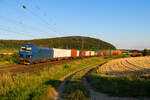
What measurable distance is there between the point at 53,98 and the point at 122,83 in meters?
A: 6.15

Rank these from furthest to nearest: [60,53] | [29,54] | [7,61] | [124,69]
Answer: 1. [60,53]
2. [7,61]
3. [124,69]
4. [29,54]

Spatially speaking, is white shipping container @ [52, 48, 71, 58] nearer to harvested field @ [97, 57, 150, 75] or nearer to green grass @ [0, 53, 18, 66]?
green grass @ [0, 53, 18, 66]

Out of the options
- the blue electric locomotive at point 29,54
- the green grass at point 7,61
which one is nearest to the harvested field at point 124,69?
the blue electric locomotive at point 29,54

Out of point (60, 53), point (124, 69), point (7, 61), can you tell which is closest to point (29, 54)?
point (7, 61)

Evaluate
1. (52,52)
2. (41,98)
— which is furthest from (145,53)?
(41,98)

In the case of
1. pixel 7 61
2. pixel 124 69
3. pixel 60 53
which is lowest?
pixel 124 69

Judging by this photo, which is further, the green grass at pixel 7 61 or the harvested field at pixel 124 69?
the green grass at pixel 7 61

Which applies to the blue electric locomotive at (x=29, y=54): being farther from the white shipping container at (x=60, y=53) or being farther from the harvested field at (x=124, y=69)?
the harvested field at (x=124, y=69)

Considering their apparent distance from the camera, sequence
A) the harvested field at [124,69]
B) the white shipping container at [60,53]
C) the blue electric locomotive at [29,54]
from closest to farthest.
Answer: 1. the harvested field at [124,69]
2. the blue electric locomotive at [29,54]
3. the white shipping container at [60,53]

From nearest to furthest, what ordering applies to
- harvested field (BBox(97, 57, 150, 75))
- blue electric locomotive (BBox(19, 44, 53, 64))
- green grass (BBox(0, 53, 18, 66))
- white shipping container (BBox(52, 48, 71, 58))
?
harvested field (BBox(97, 57, 150, 75)) → blue electric locomotive (BBox(19, 44, 53, 64)) → green grass (BBox(0, 53, 18, 66)) → white shipping container (BBox(52, 48, 71, 58))

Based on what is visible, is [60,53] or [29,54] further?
[60,53]

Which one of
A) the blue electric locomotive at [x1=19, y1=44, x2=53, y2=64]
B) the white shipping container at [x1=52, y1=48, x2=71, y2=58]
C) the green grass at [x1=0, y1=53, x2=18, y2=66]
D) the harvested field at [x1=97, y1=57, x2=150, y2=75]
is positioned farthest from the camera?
the white shipping container at [x1=52, y1=48, x2=71, y2=58]

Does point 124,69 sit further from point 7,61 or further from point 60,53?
point 7,61

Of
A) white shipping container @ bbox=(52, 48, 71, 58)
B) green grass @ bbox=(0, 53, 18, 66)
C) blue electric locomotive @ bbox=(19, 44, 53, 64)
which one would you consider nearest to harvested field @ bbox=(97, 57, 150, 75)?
→ blue electric locomotive @ bbox=(19, 44, 53, 64)
